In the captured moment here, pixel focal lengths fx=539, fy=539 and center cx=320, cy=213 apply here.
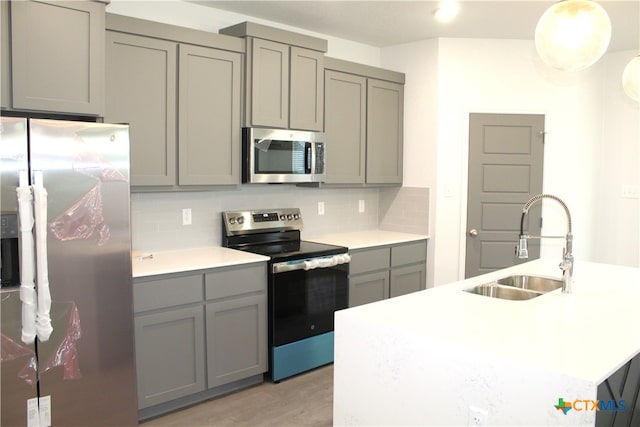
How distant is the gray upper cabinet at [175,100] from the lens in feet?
10.3

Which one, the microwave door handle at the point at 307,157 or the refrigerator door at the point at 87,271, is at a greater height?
the microwave door handle at the point at 307,157

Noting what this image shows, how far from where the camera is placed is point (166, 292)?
3043mm

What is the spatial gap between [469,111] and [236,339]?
2817 millimetres

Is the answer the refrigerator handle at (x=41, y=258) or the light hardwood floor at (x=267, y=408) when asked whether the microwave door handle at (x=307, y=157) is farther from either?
the refrigerator handle at (x=41, y=258)

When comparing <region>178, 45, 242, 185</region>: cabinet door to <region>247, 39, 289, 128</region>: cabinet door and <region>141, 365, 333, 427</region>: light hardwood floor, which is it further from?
<region>141, 365, 333, 427</region>: light hardwood floor

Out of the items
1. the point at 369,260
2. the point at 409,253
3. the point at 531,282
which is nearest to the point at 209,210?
the point at 369,260

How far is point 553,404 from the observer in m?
1.64

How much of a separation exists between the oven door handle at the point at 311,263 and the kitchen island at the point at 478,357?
1.20 metres

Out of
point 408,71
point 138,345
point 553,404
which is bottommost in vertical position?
point 138,345

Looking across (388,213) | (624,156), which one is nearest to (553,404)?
(388,213)

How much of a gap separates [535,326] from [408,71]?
3315mm

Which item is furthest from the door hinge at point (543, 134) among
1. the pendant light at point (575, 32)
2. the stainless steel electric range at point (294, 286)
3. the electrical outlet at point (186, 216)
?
the electrical outlet at point (186, 216)

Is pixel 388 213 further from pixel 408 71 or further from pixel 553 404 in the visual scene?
pixel 553 404

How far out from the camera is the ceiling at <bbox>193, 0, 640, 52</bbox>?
149 inches
